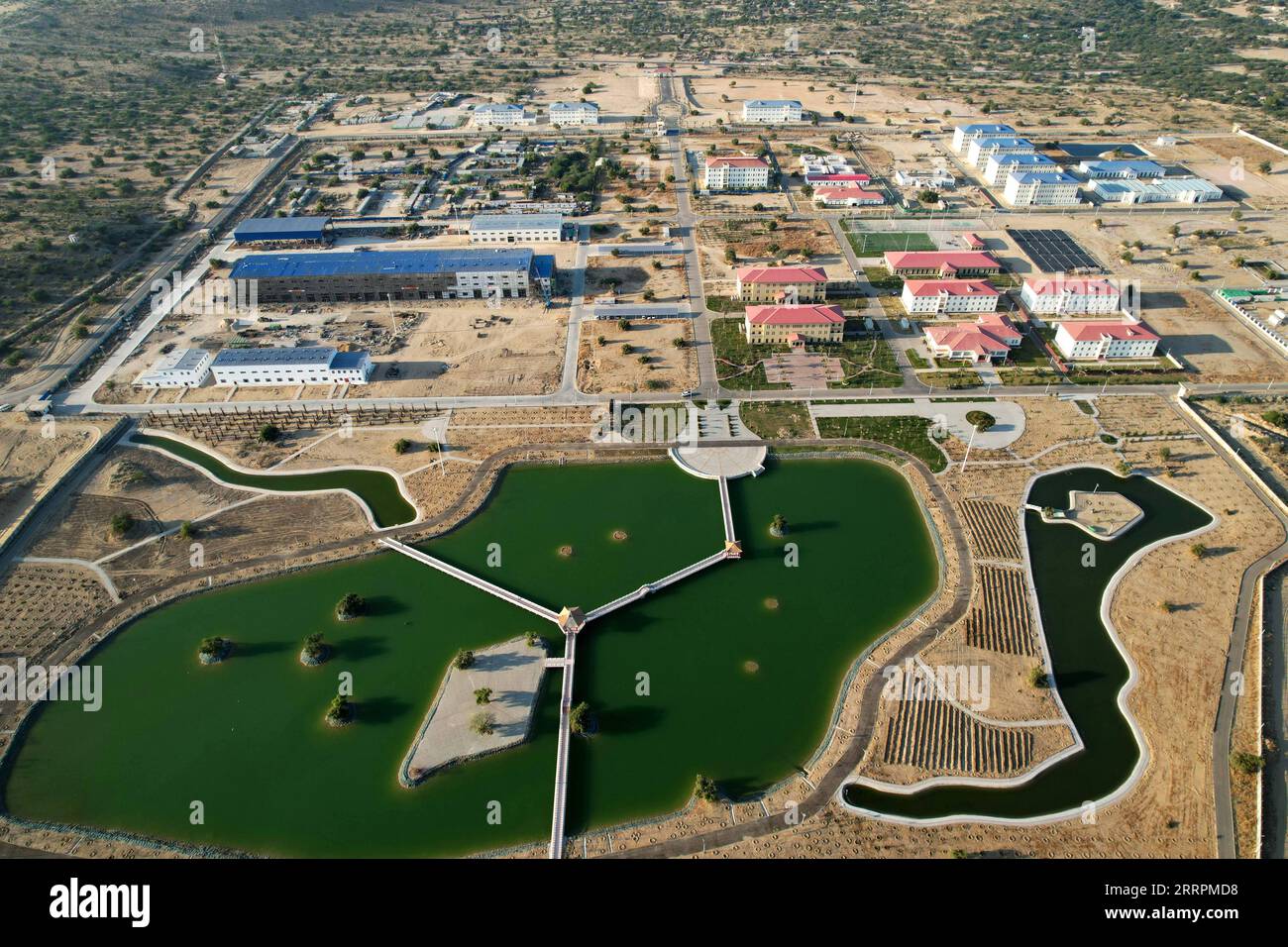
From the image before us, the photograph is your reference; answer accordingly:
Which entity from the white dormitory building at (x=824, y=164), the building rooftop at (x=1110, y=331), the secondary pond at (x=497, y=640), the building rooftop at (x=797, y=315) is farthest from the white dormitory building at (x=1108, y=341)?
the white dormitory building at (x=824, y=164)

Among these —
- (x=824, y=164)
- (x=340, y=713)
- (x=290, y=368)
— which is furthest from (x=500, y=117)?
(x=340, y=713)

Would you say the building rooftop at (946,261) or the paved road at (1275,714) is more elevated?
the building rooftop at (946,261)

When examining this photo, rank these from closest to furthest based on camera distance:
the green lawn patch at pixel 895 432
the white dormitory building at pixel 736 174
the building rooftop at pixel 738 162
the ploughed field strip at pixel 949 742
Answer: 1. the ploughed field strip at pixel 949 742
2. the green lawn patch at pixel 895 432
3. the white dormitory building at pixel 736 174
4. the building rooftop at pixel 738 162

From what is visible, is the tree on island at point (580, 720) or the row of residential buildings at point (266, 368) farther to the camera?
the row of residential buildings at point (266, 368)

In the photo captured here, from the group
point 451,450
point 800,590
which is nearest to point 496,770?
point 800,590

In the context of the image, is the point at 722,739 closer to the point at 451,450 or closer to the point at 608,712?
the point at 608,712

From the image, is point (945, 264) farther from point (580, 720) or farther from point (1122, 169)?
point (580, 720)

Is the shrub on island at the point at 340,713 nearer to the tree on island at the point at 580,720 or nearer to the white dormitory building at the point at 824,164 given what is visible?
the tree on island at the point at 580,720
